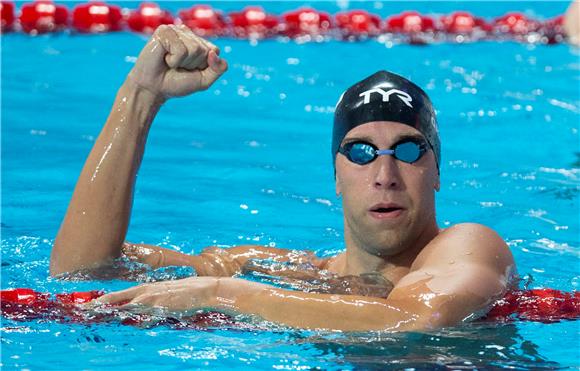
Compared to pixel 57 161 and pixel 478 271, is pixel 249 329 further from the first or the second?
pixel 57 161

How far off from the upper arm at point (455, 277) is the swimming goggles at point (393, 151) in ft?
0.93

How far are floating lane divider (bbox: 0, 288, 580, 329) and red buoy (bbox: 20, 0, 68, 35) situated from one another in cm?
599

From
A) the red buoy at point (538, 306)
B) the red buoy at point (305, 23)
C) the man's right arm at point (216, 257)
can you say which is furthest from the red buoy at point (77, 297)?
the red buoy at point (305, 23)

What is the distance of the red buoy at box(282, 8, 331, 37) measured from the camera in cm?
936

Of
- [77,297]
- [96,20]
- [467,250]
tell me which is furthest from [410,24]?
[77,297]

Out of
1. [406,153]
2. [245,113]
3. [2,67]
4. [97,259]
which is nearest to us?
[406,153]

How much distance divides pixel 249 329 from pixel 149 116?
1019 millimetres

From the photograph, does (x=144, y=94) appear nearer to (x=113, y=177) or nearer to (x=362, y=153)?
(x=113, y=177)

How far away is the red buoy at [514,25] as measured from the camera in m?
9.30

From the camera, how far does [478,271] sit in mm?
3312

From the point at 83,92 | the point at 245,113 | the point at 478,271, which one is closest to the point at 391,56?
the point at 245,113

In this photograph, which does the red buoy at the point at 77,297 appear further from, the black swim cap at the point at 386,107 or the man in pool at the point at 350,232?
the black swim cap at the point at 386,107

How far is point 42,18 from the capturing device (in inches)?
371

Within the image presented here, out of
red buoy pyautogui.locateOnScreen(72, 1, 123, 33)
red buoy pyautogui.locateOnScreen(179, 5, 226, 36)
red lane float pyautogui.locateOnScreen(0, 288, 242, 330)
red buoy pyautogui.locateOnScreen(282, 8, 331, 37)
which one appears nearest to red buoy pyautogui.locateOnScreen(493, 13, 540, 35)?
red buoy pyautogui.locateOnScreen(282, 8, 331, 37)
